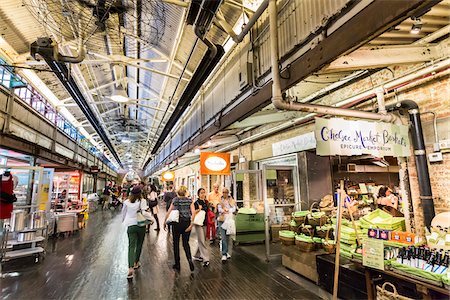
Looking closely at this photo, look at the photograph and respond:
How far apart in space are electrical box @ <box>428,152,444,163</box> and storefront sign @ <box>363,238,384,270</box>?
1.58 metres

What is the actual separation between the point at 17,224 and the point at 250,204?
616cm

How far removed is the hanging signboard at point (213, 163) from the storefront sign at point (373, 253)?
489cm

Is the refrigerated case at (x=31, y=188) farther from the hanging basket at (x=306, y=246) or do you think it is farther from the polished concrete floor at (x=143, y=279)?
the hanging basket at (x=306, y=246)

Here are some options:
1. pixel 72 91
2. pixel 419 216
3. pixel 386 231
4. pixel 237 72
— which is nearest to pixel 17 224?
pixel 72 91

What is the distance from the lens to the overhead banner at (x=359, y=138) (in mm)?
2725

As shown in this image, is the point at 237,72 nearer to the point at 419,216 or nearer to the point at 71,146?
the point at 419,216

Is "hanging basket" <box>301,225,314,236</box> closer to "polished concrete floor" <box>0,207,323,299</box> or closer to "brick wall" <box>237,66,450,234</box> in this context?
"polished concrete floor" <box>0,207,323,299</box>

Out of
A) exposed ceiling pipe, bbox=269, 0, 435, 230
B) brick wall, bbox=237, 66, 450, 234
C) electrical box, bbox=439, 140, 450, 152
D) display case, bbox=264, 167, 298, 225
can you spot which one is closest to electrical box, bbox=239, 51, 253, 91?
exposed ceiling pipe, bbox=269, 0, 435, 230

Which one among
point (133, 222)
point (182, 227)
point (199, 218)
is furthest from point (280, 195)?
point (133, 222)

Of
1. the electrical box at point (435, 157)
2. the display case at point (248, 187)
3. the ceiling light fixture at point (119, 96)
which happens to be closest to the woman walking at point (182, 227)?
the ceiling light fixture at point (119, 96)

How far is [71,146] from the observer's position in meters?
10.4

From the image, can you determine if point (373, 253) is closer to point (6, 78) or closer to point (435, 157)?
point (435, 157)

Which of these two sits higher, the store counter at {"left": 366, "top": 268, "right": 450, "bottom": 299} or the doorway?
the doorway

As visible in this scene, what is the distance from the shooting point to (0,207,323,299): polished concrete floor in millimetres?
3596
